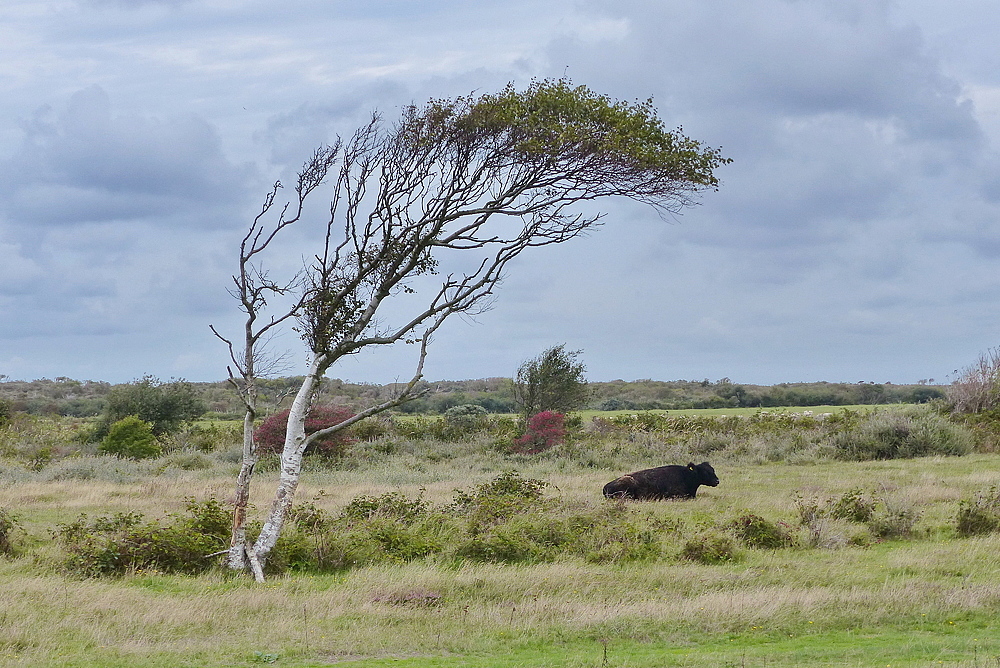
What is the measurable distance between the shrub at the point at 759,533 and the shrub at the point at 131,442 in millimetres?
28892

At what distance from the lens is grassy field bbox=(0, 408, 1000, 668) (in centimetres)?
1010

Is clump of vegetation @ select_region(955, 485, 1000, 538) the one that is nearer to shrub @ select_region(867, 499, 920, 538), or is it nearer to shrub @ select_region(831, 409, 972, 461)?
shrub @ select_region(867, 499, 920, 538)

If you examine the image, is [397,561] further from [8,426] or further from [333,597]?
[8,426]

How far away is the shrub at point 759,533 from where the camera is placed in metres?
16.5

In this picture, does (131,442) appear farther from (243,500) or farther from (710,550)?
(710,550)

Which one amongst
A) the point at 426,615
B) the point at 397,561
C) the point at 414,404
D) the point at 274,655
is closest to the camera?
the point at 274,655

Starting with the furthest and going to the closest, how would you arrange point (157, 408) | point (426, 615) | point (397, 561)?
point (157, 408) → point (397, 561) → point (426, 615)

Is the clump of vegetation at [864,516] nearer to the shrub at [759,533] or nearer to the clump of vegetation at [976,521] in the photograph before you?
the shrub at [759,533]

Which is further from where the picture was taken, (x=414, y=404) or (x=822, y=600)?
(x=414, y=404)

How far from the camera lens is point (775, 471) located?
32031 mm

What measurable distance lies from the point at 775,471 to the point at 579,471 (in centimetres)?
696

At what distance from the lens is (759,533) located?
659 inches

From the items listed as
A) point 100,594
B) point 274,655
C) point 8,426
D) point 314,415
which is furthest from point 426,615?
point 8,426

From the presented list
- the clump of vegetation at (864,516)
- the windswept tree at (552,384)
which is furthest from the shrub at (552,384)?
the clump of vegetation at (864,516)
